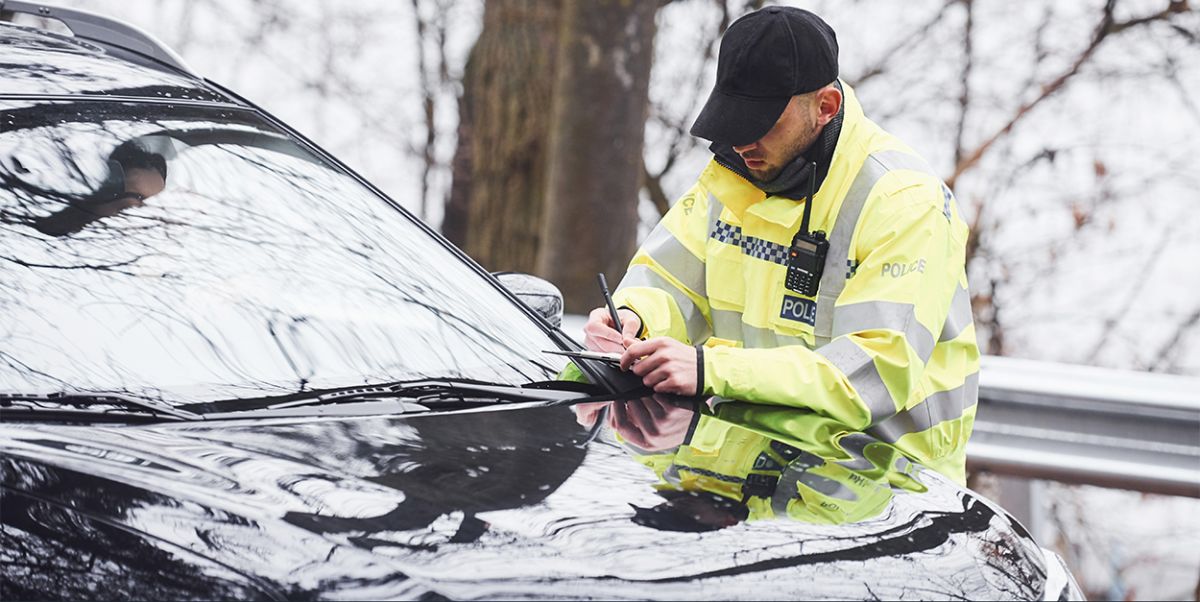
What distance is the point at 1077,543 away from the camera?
23.6ft

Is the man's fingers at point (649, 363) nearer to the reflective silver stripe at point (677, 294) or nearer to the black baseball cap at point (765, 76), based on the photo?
the black baseball cap at point (765, 76)

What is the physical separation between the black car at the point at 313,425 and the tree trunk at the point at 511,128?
4.35 metres

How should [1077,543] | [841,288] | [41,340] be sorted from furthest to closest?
[1077,543] → [841,288] → [41,340]

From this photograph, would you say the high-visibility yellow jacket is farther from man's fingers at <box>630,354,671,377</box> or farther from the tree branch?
the tree branch

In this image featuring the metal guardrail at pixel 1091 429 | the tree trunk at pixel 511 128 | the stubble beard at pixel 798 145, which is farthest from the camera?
the tree trunk at pixel 511 128

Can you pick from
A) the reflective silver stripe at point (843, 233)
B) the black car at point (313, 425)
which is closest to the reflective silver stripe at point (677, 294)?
the black car at point (313, 425)

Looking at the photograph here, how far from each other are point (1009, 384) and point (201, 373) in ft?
11.0

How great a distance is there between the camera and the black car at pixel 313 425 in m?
1.82

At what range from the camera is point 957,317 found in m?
3.08

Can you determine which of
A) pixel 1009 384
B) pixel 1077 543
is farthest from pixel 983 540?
pixel 1077 543

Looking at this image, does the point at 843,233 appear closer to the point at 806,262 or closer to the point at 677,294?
the point at 806,262

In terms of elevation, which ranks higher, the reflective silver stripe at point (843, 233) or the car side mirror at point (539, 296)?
the reflective silver stripe at point (843, 233)

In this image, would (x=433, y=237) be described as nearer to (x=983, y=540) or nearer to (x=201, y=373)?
(x=201, y=373)

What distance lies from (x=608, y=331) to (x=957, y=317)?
0.74 metres
